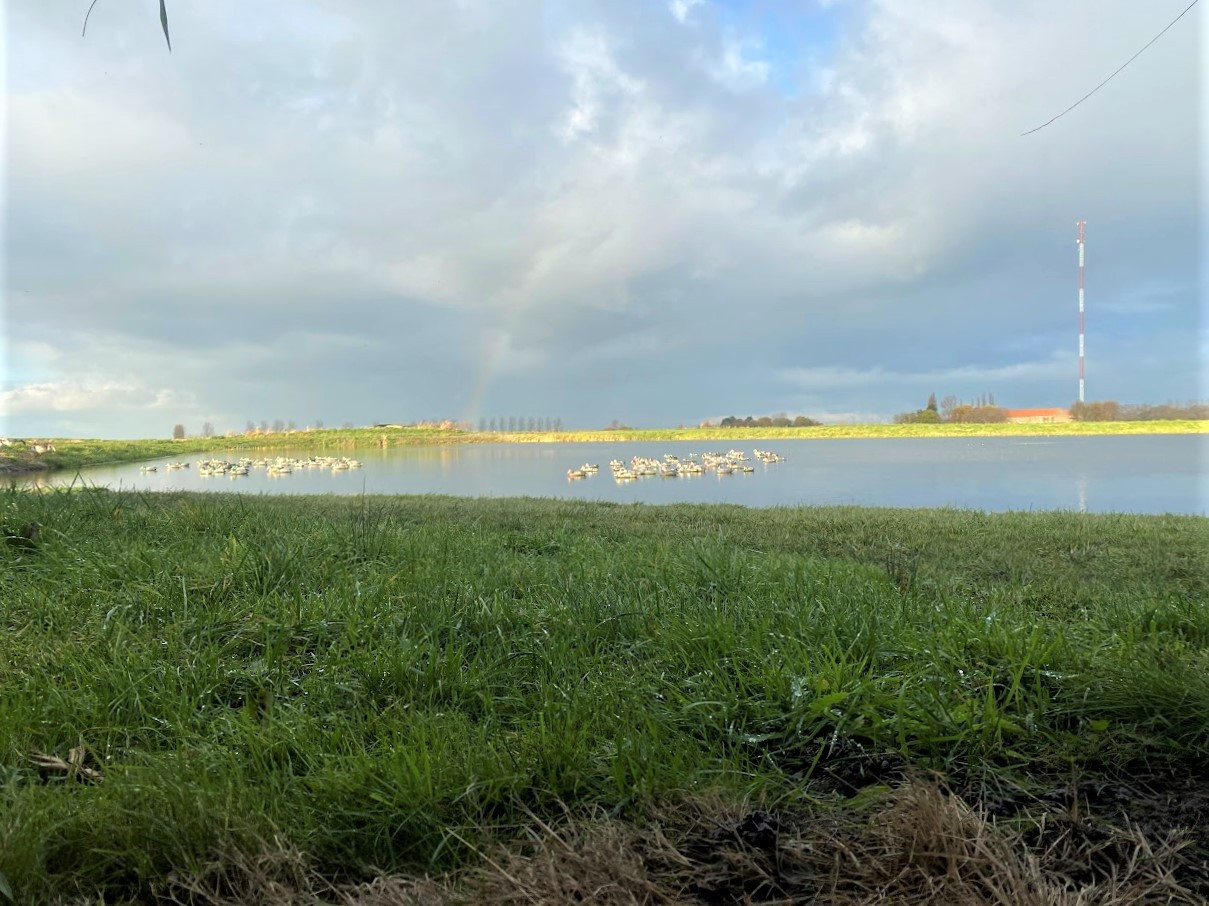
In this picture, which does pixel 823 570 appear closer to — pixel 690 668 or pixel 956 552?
pixel 690 668

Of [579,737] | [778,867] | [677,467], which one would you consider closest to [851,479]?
[677,467]

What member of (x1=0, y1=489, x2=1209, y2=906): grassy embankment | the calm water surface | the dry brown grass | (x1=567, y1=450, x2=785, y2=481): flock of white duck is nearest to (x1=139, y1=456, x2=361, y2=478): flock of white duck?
the calm water surface

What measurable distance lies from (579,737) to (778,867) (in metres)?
0.52

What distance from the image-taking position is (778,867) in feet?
3.66

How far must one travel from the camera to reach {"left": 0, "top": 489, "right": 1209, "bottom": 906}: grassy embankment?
1.14 m

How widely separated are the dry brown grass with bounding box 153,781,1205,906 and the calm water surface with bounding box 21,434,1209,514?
4808 millimetres

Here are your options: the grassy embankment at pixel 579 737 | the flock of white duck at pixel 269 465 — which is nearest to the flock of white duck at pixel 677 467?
the flock of white duck at pixel 269 465

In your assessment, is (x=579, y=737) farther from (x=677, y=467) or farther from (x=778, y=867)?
(x=677, y=467)

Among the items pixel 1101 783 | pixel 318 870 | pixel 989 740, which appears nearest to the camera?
pixel 318 870

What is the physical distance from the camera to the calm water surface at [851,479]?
33.0 feet

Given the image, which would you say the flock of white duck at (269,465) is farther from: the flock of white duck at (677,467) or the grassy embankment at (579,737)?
the grassy embankment at (579,737)

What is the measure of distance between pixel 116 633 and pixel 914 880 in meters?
2.44

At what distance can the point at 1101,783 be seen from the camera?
134 centimetres

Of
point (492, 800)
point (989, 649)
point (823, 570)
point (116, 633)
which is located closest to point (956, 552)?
point (823, 570)
